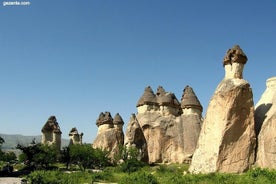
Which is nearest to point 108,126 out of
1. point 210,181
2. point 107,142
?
point 107,142

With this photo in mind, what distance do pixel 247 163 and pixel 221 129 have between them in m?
2.68

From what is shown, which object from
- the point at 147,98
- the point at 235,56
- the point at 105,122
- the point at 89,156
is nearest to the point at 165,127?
the point at 147,98

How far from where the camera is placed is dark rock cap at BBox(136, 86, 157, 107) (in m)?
44.5

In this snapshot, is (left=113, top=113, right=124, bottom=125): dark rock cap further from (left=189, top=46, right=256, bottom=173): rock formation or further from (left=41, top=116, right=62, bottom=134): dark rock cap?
(left=189, top=46, right=256, bottom=173): rock formation

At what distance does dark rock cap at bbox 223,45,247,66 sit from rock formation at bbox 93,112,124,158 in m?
21.5

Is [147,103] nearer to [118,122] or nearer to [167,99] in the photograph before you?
[167,99]

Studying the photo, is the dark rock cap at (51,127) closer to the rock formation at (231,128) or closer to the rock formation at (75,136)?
the rock formation at (75,136)

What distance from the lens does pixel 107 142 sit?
42938 mm

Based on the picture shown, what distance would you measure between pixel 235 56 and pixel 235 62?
42 cm

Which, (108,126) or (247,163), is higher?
(108,126)

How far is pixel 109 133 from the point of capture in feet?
144

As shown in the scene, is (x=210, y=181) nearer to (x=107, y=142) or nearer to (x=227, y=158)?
(x=227, y=158)

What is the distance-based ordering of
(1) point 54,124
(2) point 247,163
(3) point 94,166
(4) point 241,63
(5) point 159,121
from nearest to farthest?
(2) point 247,163, (4) point 241,63, (3) point 94,166, (5) point 159,121, (1) point 54,124

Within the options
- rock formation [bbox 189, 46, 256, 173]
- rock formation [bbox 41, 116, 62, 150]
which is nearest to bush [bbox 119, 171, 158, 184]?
rock formation [bbox 189, 46, 256, 173]
